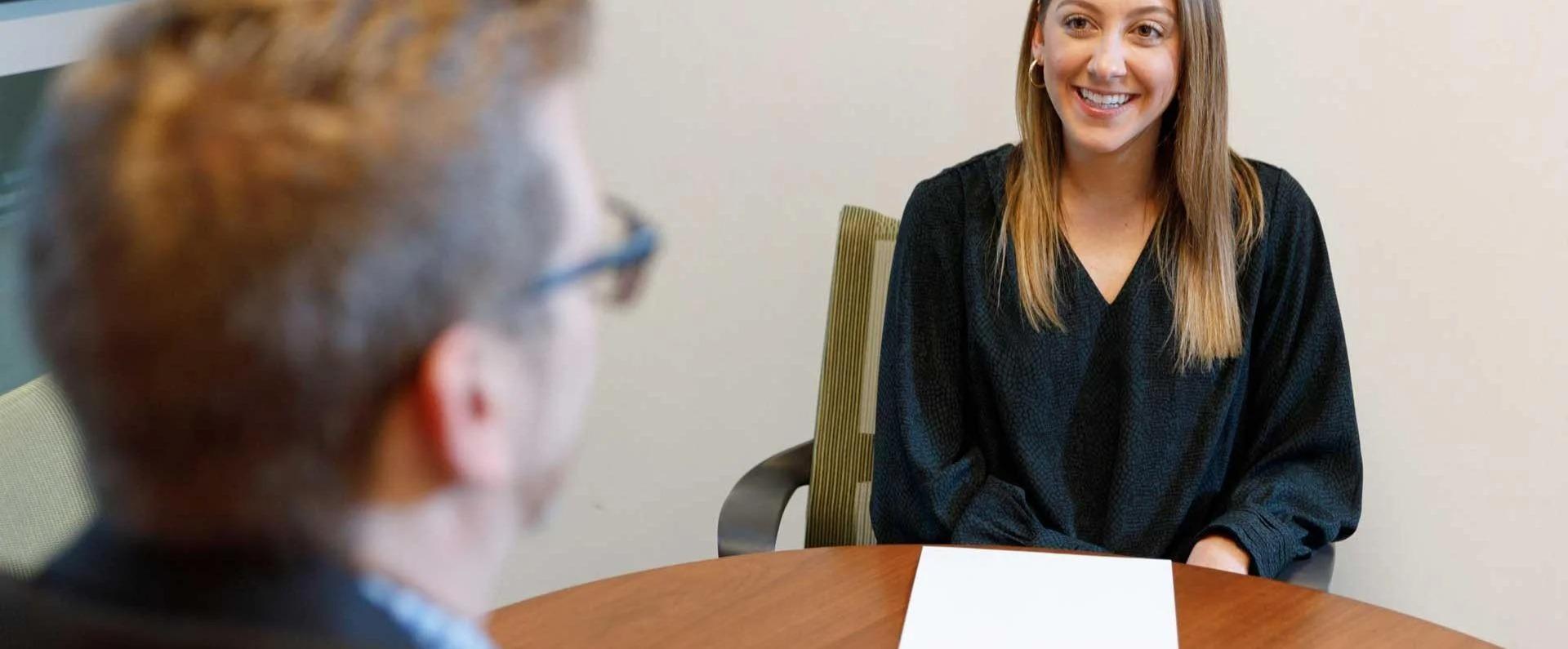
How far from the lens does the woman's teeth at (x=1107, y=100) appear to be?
199cm

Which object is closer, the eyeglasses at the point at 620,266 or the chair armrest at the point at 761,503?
the eyeglasses at the point at 620,266

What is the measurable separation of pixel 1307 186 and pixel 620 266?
1963 millimetres

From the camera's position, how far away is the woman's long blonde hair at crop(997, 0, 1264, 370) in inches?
78.9

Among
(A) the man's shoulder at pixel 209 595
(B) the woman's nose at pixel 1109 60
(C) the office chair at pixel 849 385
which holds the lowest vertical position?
(A) the man's shoulder at pixel 209 595

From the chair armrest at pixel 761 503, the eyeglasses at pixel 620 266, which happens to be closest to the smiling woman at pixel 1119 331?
the chair armrest at pixel 761 503

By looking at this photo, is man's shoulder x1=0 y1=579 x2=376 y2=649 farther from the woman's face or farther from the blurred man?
the woman's face

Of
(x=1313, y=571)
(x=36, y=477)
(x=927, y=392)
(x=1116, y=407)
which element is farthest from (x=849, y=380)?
(x=36, y=477)

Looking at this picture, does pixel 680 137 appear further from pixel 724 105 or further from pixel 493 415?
pixel 493 415

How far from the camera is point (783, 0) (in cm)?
255

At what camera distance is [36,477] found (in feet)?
4.69

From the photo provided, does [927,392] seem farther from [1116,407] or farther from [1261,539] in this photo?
[1261,539]

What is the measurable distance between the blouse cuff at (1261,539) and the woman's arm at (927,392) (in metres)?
0.26

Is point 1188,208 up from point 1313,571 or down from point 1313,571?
up

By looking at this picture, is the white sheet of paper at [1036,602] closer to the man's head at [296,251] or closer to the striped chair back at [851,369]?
the striped chair back at [851,369]
